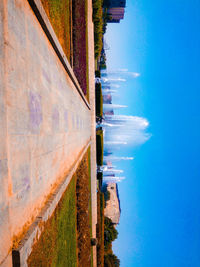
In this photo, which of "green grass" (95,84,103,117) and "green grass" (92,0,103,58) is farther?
"green grass" (95,84,103,117)

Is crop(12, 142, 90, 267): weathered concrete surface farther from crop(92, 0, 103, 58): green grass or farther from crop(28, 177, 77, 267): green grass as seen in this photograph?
crop(92, 0, 103, 58): green grass

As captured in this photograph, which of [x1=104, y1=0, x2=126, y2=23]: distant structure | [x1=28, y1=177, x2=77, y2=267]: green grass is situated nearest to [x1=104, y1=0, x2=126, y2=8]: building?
[x1=104, y1=0, x2=126, y2=23]: distant structure

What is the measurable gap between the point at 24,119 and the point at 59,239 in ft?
19.9

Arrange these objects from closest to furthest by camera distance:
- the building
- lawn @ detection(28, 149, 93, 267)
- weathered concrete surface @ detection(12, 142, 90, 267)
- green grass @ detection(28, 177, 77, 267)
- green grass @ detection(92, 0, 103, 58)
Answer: weathered concrete surface @ detection(12, 142, 90, 267)
green grass @ detection(28, 177, 77, 267)
lawn @ detection(28, 149, 93, 267)
green grass @ detection(92, 0, 103, 58)
the building

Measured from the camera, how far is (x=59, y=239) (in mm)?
7969

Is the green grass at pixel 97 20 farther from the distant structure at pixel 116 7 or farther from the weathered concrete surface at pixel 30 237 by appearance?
the distant structure at pixel 116 7

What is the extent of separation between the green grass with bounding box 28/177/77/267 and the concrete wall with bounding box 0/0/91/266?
1269 millimetres

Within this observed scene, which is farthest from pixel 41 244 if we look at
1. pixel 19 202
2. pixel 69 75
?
pixel 69 75

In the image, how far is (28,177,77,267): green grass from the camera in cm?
578

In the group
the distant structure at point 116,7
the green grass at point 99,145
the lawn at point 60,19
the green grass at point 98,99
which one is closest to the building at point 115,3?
the distant structure at point 116,7

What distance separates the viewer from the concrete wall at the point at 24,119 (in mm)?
3945

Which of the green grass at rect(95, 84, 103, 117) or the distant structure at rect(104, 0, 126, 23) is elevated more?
the distant structure at rect(104, 0, 126, 23)

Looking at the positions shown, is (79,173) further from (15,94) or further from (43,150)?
(15,94)

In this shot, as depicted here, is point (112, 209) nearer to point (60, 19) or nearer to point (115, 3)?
point (60, 19)
